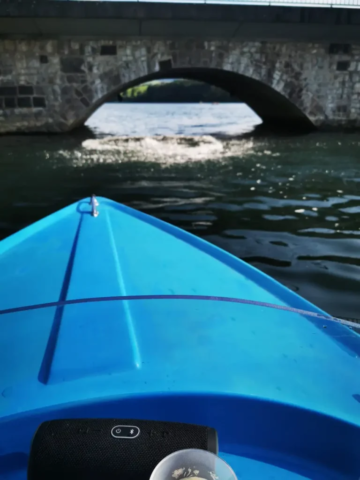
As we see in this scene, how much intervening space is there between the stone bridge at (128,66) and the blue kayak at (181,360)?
9.06m

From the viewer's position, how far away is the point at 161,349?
48.2 inches

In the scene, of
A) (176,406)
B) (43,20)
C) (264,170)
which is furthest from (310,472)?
(43,20)

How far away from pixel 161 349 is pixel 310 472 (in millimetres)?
517

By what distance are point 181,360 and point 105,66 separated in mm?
9998

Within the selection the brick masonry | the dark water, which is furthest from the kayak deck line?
the brick masonry

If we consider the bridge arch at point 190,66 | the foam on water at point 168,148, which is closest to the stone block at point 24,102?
the bridge arch at point 190,66

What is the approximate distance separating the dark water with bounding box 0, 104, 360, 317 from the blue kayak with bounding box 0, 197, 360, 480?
1.10 m

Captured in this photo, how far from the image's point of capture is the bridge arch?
9.77m

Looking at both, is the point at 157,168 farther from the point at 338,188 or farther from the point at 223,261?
the point at 223,261

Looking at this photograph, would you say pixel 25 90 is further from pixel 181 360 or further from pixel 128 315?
pixel 181 360

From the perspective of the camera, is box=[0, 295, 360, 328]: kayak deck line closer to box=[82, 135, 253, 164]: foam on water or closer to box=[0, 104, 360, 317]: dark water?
box=[0, 104, 360, 317]: dark water

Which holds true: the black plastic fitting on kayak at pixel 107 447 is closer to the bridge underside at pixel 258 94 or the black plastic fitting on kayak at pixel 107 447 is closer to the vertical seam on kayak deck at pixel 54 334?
the vertical seam on kayak deck at pixel 54 334

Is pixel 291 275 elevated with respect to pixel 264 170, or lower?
lower

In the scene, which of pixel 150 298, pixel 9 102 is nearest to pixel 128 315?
pixel 150 298
